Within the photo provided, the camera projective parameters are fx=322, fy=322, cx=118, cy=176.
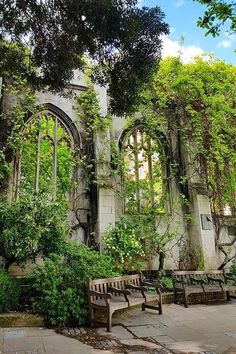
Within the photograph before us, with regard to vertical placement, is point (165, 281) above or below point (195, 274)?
below

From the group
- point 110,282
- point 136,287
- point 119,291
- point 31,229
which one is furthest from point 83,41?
point 136,287

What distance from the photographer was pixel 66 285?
6176 millimetres

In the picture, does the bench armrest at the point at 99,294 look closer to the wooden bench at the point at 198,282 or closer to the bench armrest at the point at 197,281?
the wooden bench at the point at 198,282

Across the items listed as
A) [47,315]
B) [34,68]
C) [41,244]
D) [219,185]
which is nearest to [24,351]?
[47,315]

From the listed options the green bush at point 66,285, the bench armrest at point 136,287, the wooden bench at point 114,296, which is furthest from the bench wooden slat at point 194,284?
the green bush at point 66,285

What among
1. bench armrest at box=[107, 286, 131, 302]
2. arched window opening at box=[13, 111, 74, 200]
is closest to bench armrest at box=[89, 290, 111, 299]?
bench armrest at box=[107, 286, 131, 302]

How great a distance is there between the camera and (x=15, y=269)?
840 cm

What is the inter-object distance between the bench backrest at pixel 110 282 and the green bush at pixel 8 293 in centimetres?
155

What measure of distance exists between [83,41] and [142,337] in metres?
4.84

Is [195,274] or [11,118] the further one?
[11,118]

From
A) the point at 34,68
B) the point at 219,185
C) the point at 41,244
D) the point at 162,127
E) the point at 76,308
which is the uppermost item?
the point at 162,127

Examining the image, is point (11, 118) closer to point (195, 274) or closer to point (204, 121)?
point (204, 121)

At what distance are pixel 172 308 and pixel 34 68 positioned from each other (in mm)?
5928

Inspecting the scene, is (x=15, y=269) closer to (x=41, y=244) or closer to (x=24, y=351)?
(x=41, y=244)
